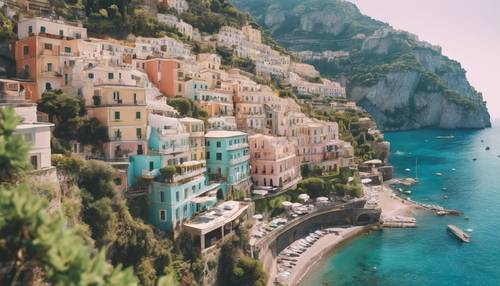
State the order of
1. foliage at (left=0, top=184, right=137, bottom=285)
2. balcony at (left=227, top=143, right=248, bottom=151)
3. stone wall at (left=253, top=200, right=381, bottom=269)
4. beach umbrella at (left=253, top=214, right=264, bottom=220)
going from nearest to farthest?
foliage at (left=0, top=184, right=137, bottom=285) < stone wall at (left=253, top=200, right=381, bottom=269) < beach umbrella at (left=253, top=214, right=264, bottom=220) < balcony at (left=227, top=143, right=248, bottom=151)

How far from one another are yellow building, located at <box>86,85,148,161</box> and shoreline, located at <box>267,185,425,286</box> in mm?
16536

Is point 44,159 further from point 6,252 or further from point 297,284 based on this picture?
point 297,284

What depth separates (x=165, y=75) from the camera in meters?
47.4

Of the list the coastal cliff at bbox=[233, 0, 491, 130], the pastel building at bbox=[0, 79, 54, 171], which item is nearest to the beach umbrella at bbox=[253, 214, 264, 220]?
the pastel building at bbox=[0, 79, 54, 171]

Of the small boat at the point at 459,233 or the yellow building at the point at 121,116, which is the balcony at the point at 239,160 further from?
the small boat at the point at 459,233

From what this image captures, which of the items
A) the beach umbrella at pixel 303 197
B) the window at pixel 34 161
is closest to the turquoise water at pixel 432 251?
the beach umbrella at pixel 303 197

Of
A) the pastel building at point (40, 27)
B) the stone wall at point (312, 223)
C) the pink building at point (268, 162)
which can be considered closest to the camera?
the stone wall at point (312, 223)

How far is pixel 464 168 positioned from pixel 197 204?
79566 mm

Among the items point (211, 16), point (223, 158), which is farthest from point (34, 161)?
point (211, 16)

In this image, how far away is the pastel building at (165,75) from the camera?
1857 inches

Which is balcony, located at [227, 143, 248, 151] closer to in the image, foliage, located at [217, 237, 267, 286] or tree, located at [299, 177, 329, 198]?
tree, located at [299, 177, 329, 198]

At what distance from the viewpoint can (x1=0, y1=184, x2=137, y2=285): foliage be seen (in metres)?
12.6

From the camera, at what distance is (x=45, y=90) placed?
34562 millimetres

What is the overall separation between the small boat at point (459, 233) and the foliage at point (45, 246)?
45.3 m
